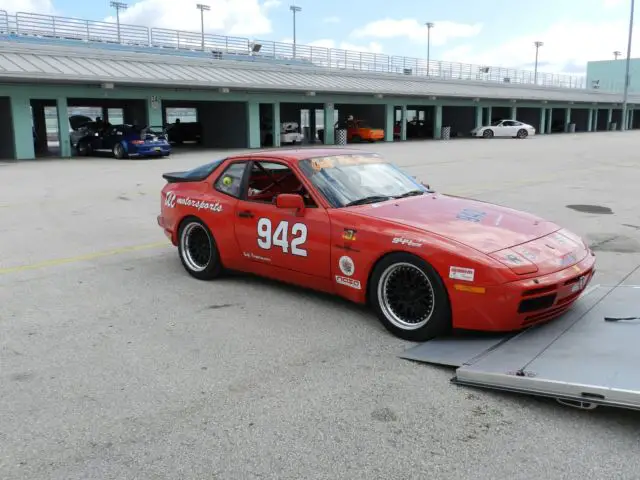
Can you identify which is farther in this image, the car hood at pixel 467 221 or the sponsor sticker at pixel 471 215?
the sponsor sticker at pixel 471 215

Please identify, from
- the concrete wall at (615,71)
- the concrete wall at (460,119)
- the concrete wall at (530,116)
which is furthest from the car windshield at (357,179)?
the concrete wall at (615,71)

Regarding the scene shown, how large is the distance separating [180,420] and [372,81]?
39.8m

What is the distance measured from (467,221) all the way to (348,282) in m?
1.10

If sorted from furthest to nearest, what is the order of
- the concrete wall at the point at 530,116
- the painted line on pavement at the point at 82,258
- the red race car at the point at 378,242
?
the concrete wall at the point at 530,116 → the painted line on pavement at the point at 82,258 → the red race car at the point at 378,242

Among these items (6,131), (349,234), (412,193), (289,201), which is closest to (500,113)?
(6,131)

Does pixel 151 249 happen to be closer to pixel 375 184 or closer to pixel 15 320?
pixel 15 320

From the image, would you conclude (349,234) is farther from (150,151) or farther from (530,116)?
(530,116)

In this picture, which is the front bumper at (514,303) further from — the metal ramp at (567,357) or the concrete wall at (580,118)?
the concrete wall at (580,118)

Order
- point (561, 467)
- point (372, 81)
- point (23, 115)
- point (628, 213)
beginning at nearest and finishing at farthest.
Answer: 1. point (561, 467)
2. point (628, 213)
3. point (23, 115)
4. point (372, 81)

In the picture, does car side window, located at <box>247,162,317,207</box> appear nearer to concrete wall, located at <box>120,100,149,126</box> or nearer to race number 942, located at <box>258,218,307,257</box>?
race number 942, located at <box>258,218,307,257</box>

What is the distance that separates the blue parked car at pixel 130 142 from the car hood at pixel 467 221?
21998 millimetres

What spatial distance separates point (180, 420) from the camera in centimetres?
353

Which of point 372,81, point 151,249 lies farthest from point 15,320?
point 372,81

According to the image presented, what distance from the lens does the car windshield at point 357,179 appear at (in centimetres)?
551
